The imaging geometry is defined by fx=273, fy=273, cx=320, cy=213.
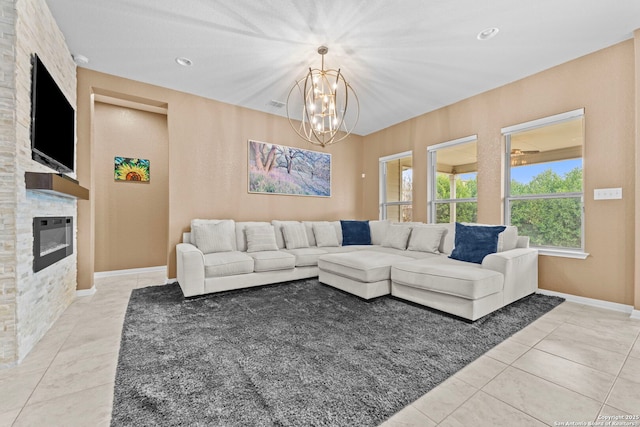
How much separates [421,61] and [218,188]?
3.27 meters

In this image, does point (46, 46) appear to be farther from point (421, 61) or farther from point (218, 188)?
point (421, 61)

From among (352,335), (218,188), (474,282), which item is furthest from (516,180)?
(218,188)

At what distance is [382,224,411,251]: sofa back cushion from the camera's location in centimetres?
405

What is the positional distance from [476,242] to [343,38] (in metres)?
2.59

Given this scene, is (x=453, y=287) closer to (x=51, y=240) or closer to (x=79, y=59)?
(x=51, y=240)

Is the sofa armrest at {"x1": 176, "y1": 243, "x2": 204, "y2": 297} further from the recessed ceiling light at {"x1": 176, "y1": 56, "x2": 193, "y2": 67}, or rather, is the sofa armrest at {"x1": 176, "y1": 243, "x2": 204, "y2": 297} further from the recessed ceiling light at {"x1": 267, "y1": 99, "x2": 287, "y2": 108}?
the recessed ceiling light at {"x1": 267, "y1": 99, "x2": 287, "y2": 108}

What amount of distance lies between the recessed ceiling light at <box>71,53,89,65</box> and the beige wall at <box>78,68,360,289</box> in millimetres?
168

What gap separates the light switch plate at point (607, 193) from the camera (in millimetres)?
2803

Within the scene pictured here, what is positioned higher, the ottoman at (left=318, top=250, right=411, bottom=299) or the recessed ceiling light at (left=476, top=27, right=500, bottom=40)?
the recessed ceiling light at (left=476, top=27, right=500, bottom=40)

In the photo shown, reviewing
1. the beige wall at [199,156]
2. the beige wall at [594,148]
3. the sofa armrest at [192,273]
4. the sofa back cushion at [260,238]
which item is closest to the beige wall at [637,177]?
the beige wall at [594,148]

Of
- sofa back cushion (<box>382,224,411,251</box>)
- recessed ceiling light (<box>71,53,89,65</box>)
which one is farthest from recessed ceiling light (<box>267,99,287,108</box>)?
sofa back cushion (<box>382,224,411,251</box>)

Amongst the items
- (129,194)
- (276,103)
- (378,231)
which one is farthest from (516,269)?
(129,194)

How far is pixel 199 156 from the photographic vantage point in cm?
409

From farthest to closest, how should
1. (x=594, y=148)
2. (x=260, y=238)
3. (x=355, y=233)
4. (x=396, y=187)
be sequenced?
(x=396, y=187)
(x=355, y=233)
(x=260, y=238)
(x=594, y=148)
